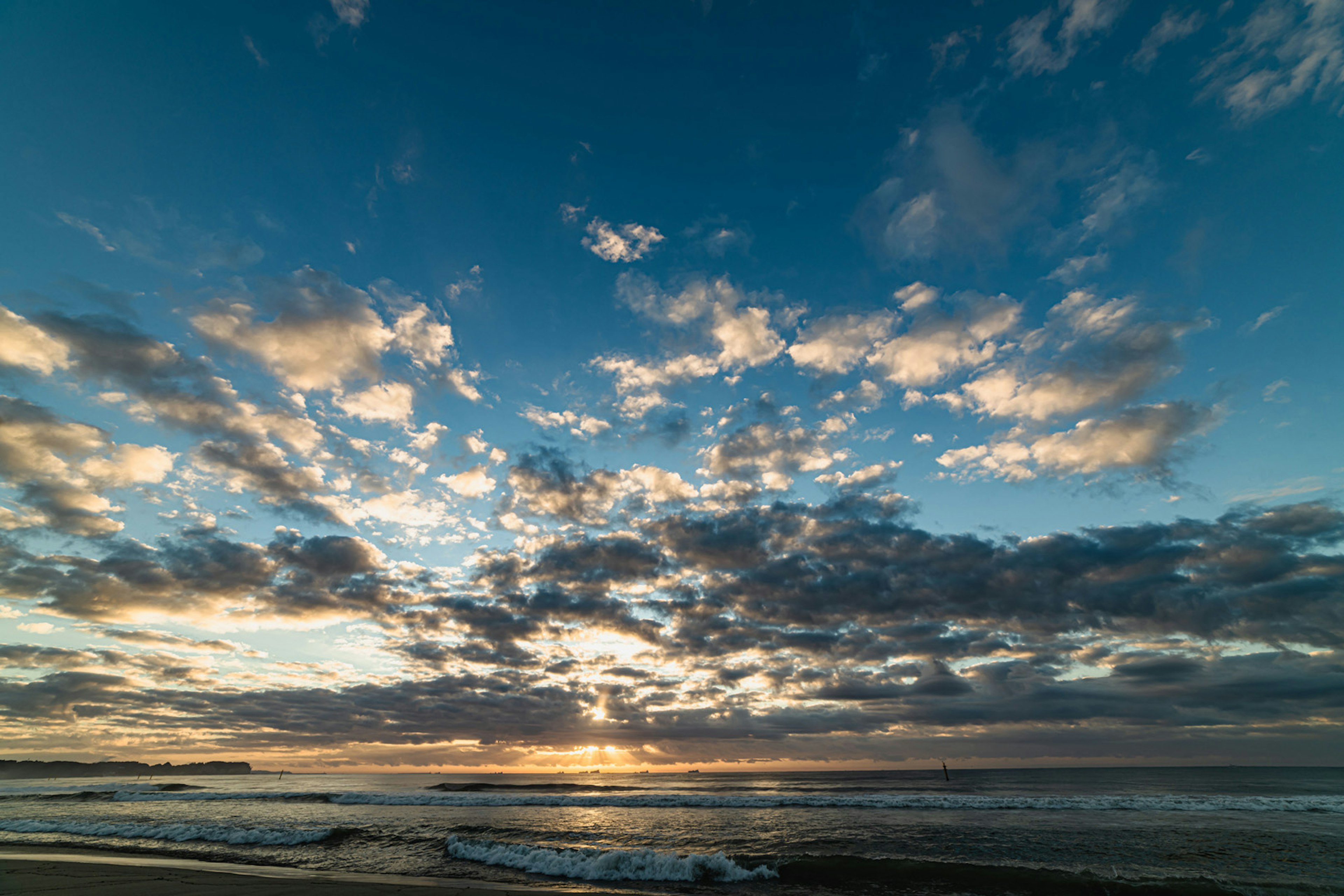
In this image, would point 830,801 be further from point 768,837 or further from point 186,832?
point 186,832

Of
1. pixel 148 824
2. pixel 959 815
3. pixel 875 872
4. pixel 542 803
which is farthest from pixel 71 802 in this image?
pixel 959 815

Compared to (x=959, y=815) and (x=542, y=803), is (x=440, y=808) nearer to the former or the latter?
(x=542, y=803)

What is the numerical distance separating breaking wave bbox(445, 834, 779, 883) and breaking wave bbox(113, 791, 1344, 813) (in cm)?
3055

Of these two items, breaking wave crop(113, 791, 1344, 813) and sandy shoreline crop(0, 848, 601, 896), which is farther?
breaking wave crop(113, 791, 1344, 813)

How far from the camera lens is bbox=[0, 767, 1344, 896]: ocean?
21.4 metres

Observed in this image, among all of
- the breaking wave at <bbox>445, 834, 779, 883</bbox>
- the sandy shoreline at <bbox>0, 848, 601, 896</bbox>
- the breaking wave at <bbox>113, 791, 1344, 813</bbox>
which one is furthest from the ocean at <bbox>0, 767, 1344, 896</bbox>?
the sandy shoreline at <bbox>0, 848, 601, 896</bbox>

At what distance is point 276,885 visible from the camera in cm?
1777

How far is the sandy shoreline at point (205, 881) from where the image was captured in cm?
1669

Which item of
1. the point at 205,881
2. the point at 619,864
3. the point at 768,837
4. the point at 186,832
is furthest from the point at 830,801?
the point at 205,881

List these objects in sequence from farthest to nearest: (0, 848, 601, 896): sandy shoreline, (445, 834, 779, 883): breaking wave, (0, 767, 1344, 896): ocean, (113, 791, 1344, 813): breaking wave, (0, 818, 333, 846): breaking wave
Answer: (113, 791, 1344, 813): breaking wave
(0, 818, 333, 846): breaking wave
(445, 834, 779, 883): breaking wave
(0, 767, 1344, 896): ocean
(0, 848, 601, 896): sandy shoreline

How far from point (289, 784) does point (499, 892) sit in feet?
542

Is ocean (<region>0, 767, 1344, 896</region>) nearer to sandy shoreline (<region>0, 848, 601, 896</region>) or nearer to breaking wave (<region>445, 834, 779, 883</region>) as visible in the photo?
breaking wave (<region>445, 834, 779, 883</region>)

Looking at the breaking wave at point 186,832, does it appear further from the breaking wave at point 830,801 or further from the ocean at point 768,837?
the breaking wave at point 830,801

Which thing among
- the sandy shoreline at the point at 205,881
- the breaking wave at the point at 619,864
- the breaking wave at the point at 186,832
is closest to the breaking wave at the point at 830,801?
the breaking wave at the point at 186,832
